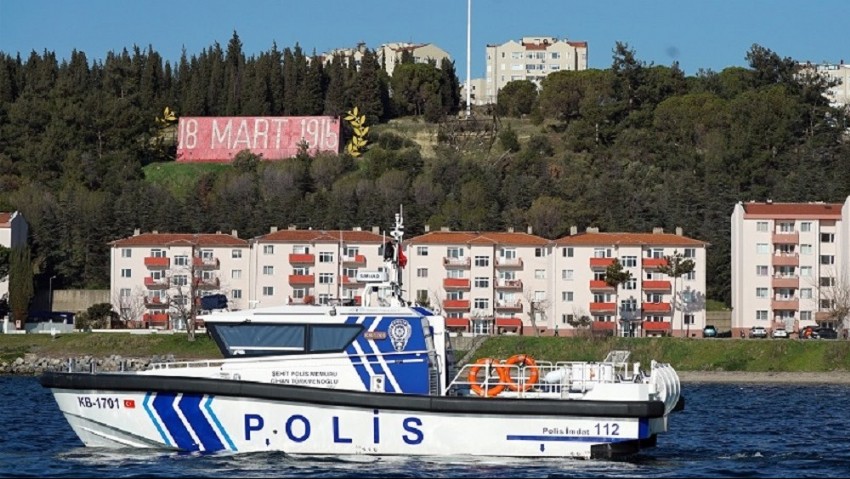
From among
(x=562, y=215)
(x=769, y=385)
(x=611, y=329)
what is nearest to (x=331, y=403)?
(x=769, y=385)

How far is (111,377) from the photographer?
27359 millimetres

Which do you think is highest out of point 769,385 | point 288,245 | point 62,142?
point 62,142

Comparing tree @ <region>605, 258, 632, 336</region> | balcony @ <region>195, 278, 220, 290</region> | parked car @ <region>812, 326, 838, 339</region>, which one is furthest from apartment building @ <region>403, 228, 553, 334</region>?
parked car @ <region>812, 326, 838, 339</region>

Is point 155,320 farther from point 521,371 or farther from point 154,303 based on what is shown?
point 521,371

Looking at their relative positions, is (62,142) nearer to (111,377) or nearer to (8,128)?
(8,128)

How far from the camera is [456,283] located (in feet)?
302

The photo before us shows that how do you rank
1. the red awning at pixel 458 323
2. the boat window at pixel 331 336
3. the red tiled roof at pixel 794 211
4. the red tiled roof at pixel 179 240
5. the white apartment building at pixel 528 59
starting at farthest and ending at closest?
the white apartment building at pixel 528 59
the red tiled roof at pixel 179 240
the red tiled roof at pixel 794 211
the red awning at pixel 458 323
the boat window at pixel 331 336

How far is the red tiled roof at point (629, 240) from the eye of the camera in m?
91.6

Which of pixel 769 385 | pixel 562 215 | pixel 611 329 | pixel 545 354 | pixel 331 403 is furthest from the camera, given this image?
pixel 562 215

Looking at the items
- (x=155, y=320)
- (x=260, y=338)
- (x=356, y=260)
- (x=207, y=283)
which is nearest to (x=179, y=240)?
(x=207, y=283)

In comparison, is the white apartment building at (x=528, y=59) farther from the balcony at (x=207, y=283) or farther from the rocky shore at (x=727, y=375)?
the rocky shore at (x=727, y=375)

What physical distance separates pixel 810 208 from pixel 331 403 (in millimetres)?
70237

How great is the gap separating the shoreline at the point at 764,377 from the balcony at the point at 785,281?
66.8 feet

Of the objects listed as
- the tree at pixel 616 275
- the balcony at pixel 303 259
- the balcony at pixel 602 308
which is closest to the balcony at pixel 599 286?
the tree at pixel 616 275
